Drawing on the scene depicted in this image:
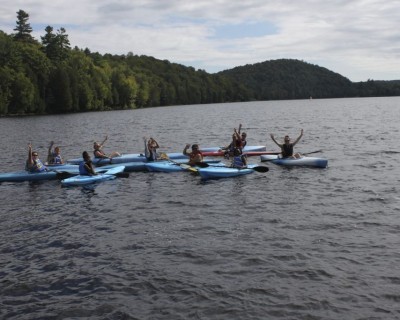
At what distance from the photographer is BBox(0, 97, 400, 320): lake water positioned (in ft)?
33.1

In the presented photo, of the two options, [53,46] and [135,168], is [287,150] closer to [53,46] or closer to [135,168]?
[135,168]

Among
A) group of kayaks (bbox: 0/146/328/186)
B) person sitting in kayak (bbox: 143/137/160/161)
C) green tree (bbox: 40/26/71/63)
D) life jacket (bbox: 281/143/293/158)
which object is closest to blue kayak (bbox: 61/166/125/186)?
group of kayaks (bbox: 0/146/328/186)

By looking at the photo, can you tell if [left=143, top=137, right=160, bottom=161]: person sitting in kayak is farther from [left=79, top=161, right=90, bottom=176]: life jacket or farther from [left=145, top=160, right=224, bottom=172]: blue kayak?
[left=79, top=161, right=90, bottom=176]: life jacket

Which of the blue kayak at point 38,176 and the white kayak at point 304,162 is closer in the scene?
the blue kayak at point 38,176

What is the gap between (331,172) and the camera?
2555 centimetres

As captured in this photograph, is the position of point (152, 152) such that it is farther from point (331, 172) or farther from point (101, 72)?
point (101, 72)

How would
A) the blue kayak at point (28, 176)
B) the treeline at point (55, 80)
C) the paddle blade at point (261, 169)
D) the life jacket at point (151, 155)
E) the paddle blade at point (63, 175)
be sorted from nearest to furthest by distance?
1. the paddle blade at point (63, 175)
2. the blue kayak at point (28, 176)
3. the paddle blade at point (261, 169)
4. the life jacket at point (151, 155)
5. the treeline at point (55, 80)

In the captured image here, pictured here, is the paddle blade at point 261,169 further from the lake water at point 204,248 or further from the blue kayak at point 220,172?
the blue kayak at point 220,172

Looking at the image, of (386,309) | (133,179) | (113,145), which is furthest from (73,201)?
(113,145)

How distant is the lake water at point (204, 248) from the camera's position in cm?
1009

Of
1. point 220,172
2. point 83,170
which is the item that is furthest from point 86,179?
point 220,172

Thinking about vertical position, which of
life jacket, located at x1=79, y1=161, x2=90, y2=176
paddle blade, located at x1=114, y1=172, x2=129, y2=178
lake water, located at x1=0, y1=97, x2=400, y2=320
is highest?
life jacket, located at x1=79, y1=161, x2=90, y2=176

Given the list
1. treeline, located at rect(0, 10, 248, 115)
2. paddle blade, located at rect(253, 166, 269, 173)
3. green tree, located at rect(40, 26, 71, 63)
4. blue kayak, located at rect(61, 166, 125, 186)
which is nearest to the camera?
blue kayak, located at rect(61, 166, 125, 186)

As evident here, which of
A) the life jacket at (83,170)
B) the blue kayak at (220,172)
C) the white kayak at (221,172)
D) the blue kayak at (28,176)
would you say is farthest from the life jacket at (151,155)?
the blue kayak at (28,176)
